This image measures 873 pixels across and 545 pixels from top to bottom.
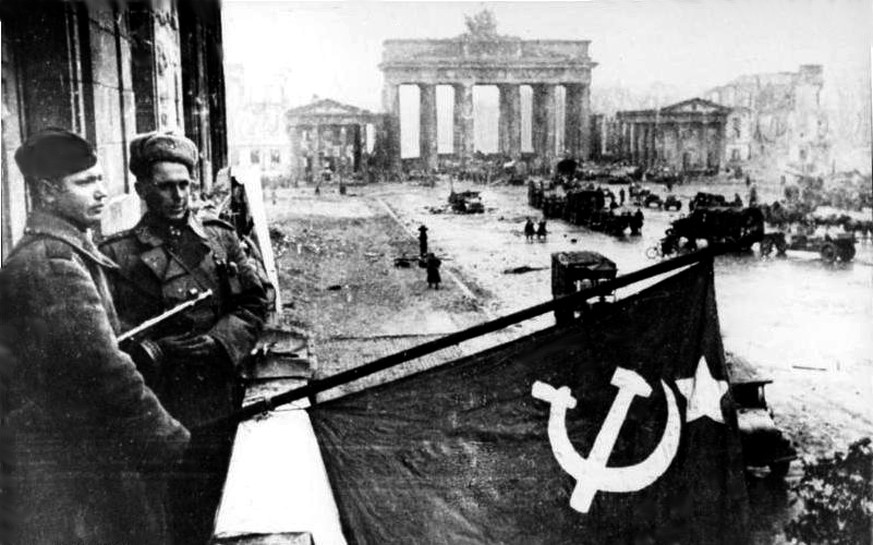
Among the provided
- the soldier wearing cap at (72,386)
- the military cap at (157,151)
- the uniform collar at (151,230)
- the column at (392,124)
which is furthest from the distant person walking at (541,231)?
the soldier wearing cap at (72,386)

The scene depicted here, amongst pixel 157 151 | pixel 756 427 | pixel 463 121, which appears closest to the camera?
pixel 157 151

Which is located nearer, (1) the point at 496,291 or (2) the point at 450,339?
(2) the point at 450,339

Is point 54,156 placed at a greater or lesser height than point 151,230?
greater

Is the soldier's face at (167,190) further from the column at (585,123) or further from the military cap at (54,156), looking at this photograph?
the column at (585,123)

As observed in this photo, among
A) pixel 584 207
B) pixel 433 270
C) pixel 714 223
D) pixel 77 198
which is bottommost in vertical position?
pixel 433 270

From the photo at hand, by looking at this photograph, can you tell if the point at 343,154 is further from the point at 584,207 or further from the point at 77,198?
the point at 77,198

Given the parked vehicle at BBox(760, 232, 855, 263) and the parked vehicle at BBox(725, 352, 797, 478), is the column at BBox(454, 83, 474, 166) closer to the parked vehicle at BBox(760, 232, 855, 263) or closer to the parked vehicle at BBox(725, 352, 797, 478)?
the parked vehicle at BBox(760, 232, 855, 263)

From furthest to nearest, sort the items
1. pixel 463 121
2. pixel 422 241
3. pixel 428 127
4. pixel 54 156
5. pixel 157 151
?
pixel 463 121 < pixel 428 127 < pixel 422 241 < pixel 157 151 < pixel 54 156

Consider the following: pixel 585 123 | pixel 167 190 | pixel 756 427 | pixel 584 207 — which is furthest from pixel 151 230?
pixel 756 427
